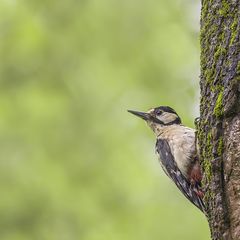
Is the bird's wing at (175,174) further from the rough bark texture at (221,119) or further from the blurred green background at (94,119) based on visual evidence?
the blurred green background at (94,119)

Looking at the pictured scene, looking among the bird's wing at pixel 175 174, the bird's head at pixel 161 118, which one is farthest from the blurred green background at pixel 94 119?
the bird's wing at pixel 175 174

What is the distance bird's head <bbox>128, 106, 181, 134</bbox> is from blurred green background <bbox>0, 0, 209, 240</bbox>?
1.91 meters

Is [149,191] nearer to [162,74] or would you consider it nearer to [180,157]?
[162,74]

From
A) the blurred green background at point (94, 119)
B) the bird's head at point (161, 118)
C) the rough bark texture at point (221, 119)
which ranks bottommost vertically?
the rough bark texture at point (221, 119)

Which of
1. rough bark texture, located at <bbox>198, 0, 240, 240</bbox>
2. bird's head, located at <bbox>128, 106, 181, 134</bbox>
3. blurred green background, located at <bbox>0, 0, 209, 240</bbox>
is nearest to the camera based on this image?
rough bark texture, located at <bbox>198, 0, 240, 240</bbox>

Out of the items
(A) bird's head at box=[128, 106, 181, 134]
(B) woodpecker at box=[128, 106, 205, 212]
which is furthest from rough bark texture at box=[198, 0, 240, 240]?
(A) bird's head at box=[128, 106, 181, 134]

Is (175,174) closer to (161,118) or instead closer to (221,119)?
(161,118)

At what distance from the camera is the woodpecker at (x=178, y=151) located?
457 centimetres

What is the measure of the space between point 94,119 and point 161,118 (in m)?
2.74

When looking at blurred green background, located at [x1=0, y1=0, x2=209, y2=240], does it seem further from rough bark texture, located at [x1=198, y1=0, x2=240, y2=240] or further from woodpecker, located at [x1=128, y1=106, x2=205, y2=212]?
rough bark texture, located at [x1=198, y1=0, x2=240, y2=240]

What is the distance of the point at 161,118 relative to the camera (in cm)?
527

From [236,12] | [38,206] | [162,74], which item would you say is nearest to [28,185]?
[38,206]

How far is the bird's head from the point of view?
5220 millimetres

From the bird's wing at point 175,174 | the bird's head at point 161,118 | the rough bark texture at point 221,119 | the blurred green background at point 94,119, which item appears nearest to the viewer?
the rough bark texture at point 221,119
